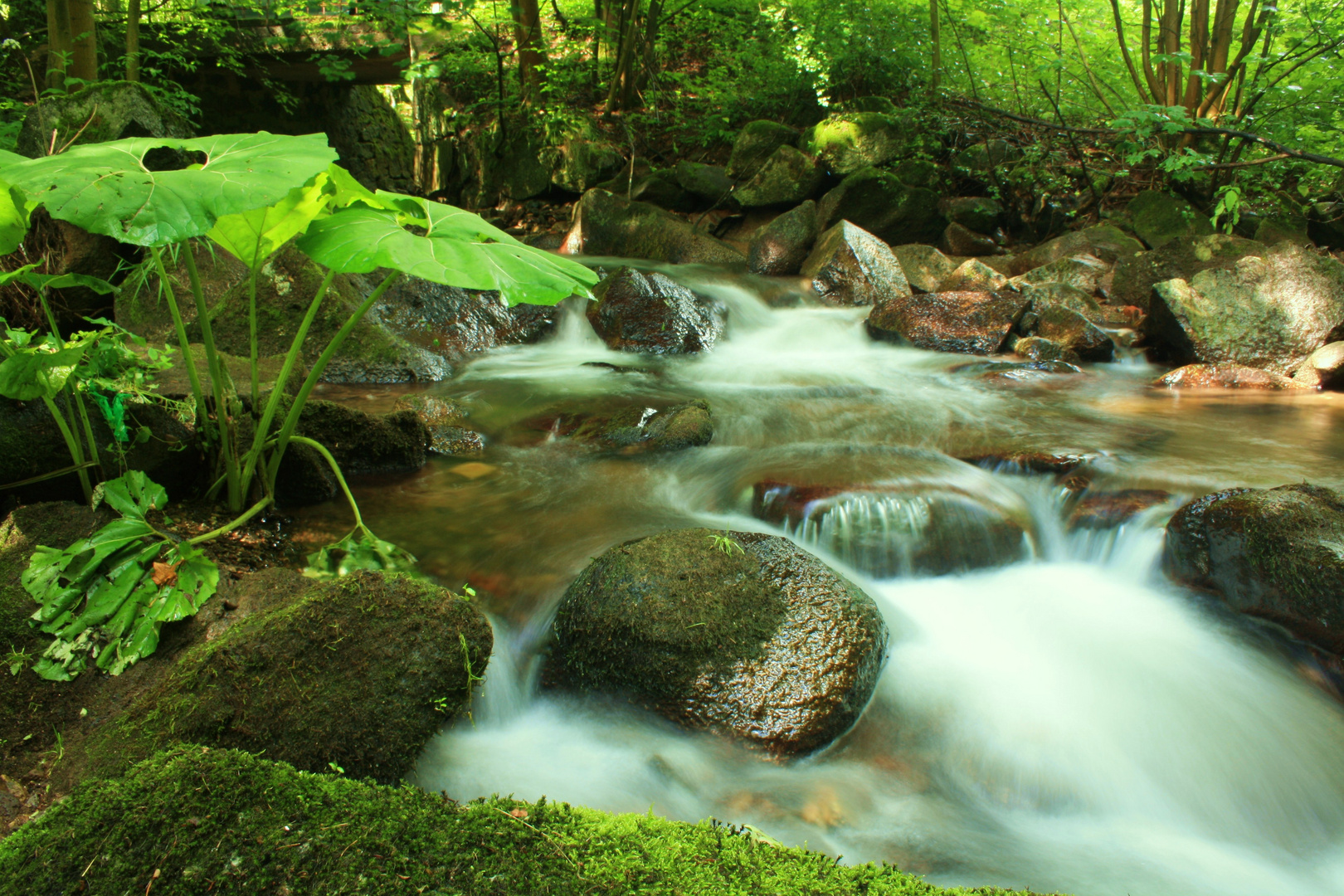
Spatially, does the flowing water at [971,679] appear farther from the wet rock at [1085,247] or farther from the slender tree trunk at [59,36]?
the wet rock at [1085,247]

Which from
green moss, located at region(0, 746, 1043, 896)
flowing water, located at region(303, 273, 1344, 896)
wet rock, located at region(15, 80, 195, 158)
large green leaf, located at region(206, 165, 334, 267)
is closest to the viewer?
green moss, located at region(0, 746, 1043, 896)

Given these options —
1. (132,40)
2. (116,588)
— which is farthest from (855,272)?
(116,588)

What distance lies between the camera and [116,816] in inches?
50.0

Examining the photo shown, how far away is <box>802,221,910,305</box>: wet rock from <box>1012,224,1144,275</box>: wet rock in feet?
6.14

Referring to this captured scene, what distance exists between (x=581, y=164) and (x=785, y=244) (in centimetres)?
485

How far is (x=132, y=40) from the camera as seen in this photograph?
8.03 m

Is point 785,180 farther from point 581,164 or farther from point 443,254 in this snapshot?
point 443,254

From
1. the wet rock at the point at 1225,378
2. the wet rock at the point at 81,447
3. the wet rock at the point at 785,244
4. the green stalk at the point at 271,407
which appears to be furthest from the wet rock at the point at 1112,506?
the wet rock at the point at 785,244

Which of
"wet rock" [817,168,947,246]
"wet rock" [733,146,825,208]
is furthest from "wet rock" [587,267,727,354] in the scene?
"wet rock" [733,146,825,208]

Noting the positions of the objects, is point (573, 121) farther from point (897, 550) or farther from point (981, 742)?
point (981, 742)

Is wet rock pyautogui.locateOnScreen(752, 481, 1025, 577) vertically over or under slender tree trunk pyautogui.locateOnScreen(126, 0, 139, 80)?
under

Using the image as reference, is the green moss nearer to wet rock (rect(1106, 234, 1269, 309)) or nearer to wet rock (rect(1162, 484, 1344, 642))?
wet rock (rect(1162, 484, 1344, 642))

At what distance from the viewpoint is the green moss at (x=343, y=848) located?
1201 mm

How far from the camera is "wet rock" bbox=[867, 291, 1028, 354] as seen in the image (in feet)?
26.1
